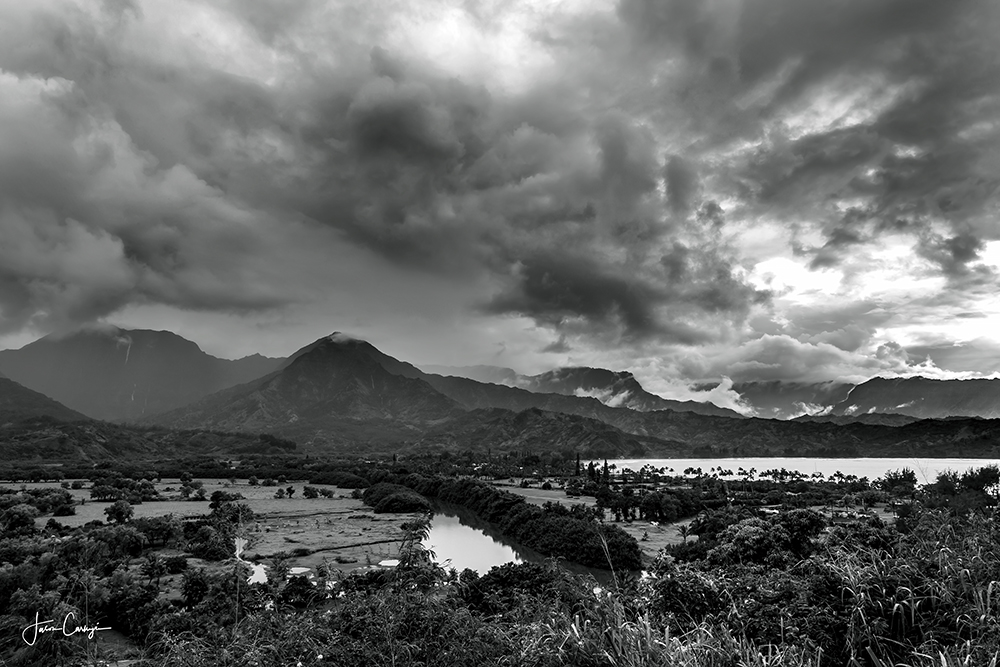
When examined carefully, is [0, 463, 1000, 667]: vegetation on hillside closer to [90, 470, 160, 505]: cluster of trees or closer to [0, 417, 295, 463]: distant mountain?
[90, 470, 160, 505]: cluster of trees

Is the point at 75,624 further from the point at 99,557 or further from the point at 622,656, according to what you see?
the point at 99,557

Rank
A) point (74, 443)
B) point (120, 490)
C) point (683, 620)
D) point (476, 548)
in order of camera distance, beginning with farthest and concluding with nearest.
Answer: point (74, 443) < point (120, 490) < point (476, 548) < point (683, 620)

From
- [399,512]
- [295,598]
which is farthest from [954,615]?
[399,512]

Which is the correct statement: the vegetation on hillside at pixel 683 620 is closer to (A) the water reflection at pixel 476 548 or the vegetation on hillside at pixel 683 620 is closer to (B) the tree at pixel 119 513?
(A) the water reflection at pixel 476 548

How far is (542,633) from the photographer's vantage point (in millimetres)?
8328

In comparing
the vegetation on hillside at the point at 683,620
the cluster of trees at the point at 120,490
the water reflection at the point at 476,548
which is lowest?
the cluster of trees at the point at 120,490

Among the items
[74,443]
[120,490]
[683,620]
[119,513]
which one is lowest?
[120,490]

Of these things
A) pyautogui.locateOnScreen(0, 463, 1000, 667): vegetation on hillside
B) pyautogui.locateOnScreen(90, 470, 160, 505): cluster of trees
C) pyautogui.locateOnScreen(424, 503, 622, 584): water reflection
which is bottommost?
pyautogui.locateOnScreen(90, 470, 160, 505): cluster of trees

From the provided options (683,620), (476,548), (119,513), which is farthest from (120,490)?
(683,620)

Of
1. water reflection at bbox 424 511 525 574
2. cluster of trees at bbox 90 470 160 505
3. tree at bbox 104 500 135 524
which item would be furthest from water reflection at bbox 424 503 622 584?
cluster of trees at bbox 90 470 160 505

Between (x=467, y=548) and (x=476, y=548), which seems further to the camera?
(x=476, y=548)

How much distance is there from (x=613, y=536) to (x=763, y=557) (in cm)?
2363

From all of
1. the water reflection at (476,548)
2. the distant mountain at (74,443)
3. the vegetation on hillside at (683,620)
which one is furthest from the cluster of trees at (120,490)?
the vegetation on hillside at (683,620)

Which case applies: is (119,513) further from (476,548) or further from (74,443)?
(74,443)
